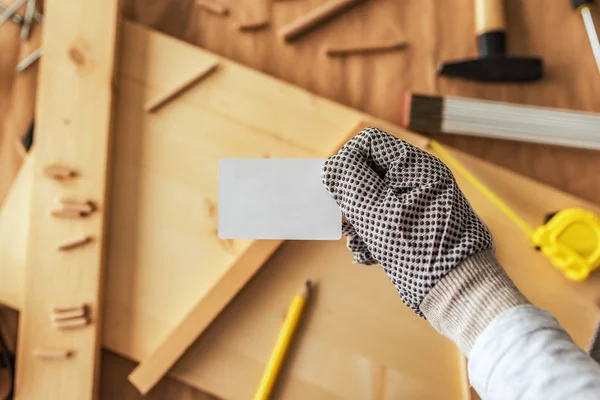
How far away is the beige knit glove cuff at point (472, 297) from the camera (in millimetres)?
409

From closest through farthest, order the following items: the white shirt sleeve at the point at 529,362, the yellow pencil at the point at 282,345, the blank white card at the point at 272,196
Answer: the white shirt sleeve at the point at 529,362 < the blank white card at the point at 272,196 < the yellow pencil at the point at 282,345

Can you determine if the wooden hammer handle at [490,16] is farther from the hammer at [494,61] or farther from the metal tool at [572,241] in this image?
the metal tool at [572,241]

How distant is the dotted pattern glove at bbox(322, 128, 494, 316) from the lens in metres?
0.43

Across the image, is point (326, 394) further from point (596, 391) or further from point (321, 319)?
point (596, 391)

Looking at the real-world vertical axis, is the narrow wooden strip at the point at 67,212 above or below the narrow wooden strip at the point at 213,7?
below

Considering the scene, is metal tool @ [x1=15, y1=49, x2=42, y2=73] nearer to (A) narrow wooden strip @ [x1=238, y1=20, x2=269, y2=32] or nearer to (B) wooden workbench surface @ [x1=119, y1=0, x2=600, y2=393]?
(B) wooden workbench surface @ [x1=119, y1=0, x2=600, y2=393]

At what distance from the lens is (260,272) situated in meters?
0.64

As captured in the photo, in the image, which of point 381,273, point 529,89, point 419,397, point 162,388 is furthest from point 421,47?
point 162,388

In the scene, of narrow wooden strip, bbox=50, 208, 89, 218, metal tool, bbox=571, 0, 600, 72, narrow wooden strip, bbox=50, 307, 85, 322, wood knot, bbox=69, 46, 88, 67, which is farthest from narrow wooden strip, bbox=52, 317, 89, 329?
metal tool, bbox=571, 0, 600, 72

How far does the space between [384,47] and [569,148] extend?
31cm

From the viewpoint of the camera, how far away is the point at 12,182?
694 millimetres

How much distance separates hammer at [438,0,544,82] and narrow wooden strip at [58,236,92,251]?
0.56 metres

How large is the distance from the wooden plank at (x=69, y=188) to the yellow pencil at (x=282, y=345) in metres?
0.22

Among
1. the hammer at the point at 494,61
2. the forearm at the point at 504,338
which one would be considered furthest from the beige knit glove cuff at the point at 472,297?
the hammer at the point at 494,61
